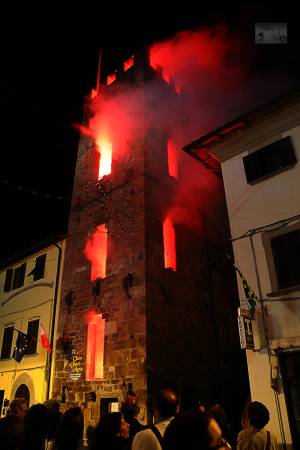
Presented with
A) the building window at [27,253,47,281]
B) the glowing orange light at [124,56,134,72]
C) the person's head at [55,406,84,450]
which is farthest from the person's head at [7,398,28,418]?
the glowing orange light at [124,56,134,72]

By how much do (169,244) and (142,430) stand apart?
11.6 meters

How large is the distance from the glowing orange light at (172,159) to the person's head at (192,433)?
1513 cm

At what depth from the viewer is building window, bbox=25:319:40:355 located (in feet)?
55.1

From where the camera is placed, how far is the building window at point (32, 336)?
1678 cm

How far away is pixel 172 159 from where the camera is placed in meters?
17.4

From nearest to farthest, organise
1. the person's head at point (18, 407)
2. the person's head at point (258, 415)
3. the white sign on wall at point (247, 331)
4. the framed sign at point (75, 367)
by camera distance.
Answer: the person's head at point (258, 415) < the person's head at point (18, 407) < the white sign on wall at point (247, 331) < the framed sign at point (75, 367)

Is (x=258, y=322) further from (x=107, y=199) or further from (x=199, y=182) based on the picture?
(x=199, y=182)

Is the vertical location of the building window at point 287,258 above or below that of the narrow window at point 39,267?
below

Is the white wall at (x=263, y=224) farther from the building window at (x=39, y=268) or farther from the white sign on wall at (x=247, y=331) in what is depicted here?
the building window at (x=39, y=268)

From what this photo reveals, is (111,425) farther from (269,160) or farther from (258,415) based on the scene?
(269,160)

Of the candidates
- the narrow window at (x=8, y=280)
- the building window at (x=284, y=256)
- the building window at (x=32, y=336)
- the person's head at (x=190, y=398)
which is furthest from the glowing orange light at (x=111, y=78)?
the person's head at (x=190, y=398)

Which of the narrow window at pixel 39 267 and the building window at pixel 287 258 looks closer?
the building window at pixel 287 258

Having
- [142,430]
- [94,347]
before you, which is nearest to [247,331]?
[142,430]

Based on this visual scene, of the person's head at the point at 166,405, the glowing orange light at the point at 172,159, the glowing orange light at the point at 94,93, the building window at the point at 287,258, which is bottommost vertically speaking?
the person's head at the point at 166,405
